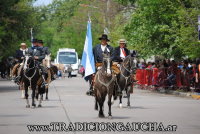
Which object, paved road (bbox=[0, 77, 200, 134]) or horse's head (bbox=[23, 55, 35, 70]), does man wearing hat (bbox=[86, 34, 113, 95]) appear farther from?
horse's head (bbox=[23, 55, 35, 70])

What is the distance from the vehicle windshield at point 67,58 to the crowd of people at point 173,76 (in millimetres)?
37192

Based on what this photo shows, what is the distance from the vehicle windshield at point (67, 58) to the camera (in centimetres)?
8419

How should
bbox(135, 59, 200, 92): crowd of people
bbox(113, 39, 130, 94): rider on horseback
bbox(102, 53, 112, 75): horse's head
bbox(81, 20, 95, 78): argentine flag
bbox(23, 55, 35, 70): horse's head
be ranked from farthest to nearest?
bbox(135, 59, 200, 92): crowd of people, bbox(23, 55, 35, 70): horse's head, bbox(113, 39, 130, 94): rider on horseback, bbox(81, 20, 95, 78): argentine flag, bbox(102, 53, 112, 75): horse's head

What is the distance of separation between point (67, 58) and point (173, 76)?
44.7 m

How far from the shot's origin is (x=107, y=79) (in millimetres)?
20609

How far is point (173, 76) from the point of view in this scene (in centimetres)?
4072

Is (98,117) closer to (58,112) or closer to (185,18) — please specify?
(58,112)

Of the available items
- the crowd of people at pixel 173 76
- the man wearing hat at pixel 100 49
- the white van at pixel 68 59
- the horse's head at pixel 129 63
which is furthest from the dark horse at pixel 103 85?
the white van at pixel 68 59

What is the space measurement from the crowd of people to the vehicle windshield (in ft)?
122

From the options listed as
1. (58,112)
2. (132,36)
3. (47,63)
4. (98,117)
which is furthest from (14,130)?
(132,36)

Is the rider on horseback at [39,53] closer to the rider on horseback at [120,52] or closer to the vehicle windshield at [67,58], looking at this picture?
the rider on horseback at [120,52]

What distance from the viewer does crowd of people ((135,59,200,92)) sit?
38.2 m

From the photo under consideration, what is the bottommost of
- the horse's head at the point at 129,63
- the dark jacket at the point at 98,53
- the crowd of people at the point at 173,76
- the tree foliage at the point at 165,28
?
the crowd of people at the point at 173,76

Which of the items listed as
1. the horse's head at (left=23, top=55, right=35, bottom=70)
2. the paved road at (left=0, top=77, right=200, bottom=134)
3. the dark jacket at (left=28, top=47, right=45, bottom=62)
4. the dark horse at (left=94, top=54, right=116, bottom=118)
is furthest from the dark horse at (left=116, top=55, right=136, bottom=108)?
the dark horse at (left=94, top=54, right=116, bottom=118)
